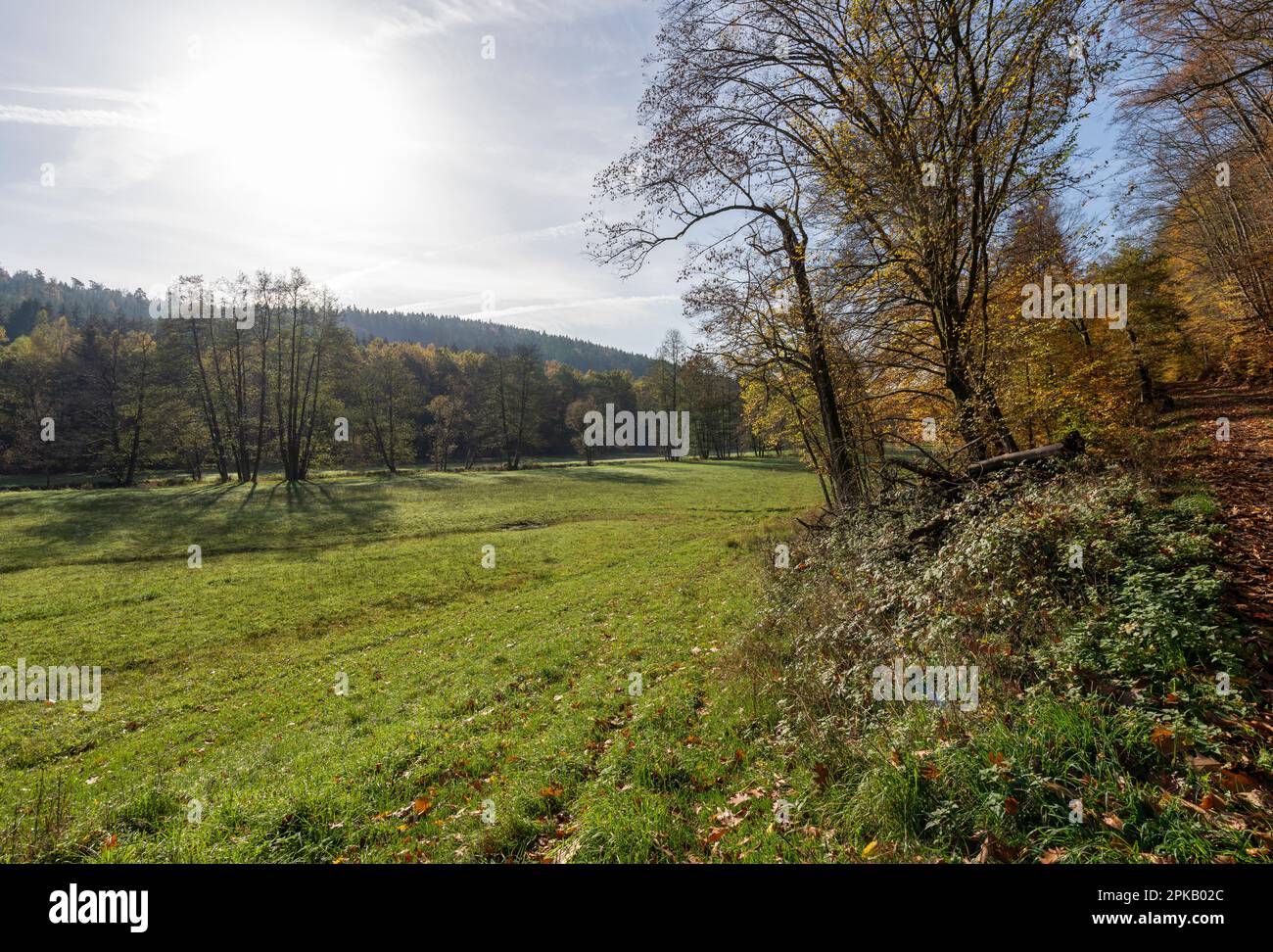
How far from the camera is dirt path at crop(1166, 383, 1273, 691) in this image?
14.7 feet

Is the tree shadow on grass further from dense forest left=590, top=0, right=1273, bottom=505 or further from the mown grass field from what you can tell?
dense forest left=590, top=0, right=1273, bottom=505

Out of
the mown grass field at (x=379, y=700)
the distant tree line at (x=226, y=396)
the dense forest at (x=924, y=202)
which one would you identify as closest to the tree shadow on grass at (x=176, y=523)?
the mown grass field at (x=379, y=700)

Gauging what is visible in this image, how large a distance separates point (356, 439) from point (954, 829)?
6352 centimetres

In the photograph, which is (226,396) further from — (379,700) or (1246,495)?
(1246,495)

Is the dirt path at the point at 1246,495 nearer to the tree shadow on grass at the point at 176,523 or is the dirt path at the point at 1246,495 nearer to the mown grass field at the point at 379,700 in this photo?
the mown grass field at the point at 379,700

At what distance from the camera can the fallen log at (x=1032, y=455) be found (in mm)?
7852

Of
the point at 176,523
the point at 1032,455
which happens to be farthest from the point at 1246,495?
the point at 176,523

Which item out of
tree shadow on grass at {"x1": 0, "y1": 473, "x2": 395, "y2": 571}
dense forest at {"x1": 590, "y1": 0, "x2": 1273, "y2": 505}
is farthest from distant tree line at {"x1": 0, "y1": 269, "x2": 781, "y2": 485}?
dense forest at {"x1": 590, "y1": 0, "x2": 1273, "y2": 505}

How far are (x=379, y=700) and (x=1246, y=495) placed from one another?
43.7 ft

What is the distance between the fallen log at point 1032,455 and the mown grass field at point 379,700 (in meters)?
4.79

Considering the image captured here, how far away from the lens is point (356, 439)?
5675 centimetres

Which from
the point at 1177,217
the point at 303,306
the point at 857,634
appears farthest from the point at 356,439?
the point at 1177,217

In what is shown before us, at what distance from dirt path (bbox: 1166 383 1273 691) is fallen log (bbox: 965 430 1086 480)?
1.57m
